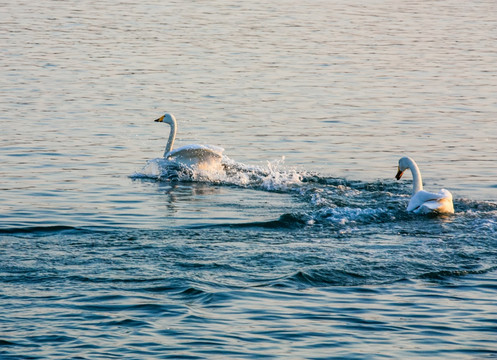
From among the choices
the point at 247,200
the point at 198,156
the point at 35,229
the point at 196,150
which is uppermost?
the point at 196,150

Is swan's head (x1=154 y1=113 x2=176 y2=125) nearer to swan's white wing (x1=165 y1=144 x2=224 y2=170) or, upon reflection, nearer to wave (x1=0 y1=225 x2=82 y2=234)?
swan's white wing (x1=165 y1=144 x2=224 y2=170)

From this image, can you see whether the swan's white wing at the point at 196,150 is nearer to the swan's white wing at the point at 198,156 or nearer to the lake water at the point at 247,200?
the swan's white wing at the point at 198,156

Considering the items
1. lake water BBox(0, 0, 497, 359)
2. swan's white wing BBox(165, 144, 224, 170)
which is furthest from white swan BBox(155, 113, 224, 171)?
lake water BBox(0, 0, 497, 359)

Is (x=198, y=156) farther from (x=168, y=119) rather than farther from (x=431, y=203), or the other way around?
(x=431, y=203)

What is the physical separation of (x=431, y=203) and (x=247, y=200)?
10.6 feet

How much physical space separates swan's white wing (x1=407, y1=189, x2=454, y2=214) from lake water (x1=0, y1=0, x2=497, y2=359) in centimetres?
20

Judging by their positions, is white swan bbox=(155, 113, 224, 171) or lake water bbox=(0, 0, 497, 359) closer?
lake water bbox=(0, 0, 497, 359)

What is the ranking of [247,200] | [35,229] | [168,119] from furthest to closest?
1. [168,119]
2. [247,200]
3. [35,229]

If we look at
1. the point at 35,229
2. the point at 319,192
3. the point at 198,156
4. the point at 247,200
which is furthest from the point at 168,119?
the point at 35,229

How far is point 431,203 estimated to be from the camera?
46.8ft

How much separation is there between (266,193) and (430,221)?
3.38 metres

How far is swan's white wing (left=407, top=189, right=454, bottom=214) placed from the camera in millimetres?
14211

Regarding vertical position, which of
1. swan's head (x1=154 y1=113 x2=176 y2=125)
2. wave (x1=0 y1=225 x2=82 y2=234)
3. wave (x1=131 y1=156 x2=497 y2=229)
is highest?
swan's head (x1=154 y1=113 x2=176 y2=125)

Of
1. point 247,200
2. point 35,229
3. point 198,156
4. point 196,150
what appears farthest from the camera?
point 198,156
